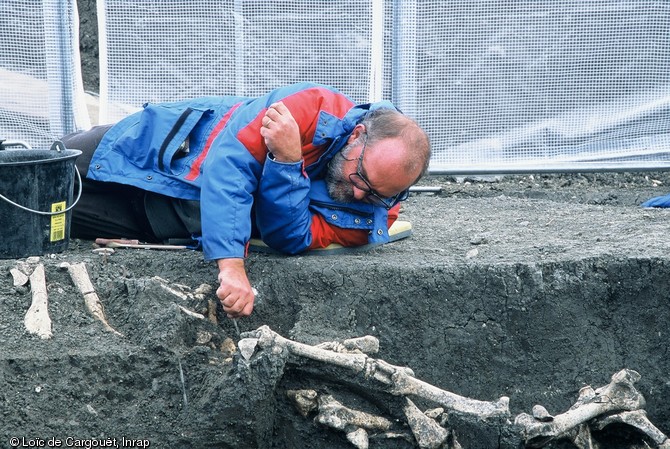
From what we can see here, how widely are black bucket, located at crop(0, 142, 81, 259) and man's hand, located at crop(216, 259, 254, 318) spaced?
3.84 feet

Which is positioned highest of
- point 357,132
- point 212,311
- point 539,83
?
point 357,132

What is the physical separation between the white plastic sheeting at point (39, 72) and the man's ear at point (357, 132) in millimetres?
3364

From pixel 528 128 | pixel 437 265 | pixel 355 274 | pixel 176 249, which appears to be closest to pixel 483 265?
pixel 437 265

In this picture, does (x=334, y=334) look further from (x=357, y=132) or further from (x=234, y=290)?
(x=357, y=132)

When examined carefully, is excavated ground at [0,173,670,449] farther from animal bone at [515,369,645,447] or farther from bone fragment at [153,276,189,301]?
animal bone at [515,369,645,447]

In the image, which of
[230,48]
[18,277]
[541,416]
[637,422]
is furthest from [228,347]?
[230,48]

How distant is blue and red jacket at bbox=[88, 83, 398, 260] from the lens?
13.2 ft

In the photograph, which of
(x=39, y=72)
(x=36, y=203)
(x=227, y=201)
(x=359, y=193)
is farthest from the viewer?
(x=39, y=72)

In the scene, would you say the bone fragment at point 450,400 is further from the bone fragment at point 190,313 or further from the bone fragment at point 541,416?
the bone fragment at point 190,313

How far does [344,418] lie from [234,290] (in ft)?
2.32

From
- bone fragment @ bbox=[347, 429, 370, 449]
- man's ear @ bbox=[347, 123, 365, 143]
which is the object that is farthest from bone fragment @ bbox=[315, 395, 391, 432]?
man's ear @ bbox=[347, 123, 365, 143]

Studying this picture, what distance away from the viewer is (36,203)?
4598 mm

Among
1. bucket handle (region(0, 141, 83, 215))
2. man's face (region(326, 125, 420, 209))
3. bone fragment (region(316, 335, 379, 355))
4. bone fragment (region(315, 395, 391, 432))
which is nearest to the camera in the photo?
bone fragment (region(315, 395, 391, 432))

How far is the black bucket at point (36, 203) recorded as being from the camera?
4516mm
